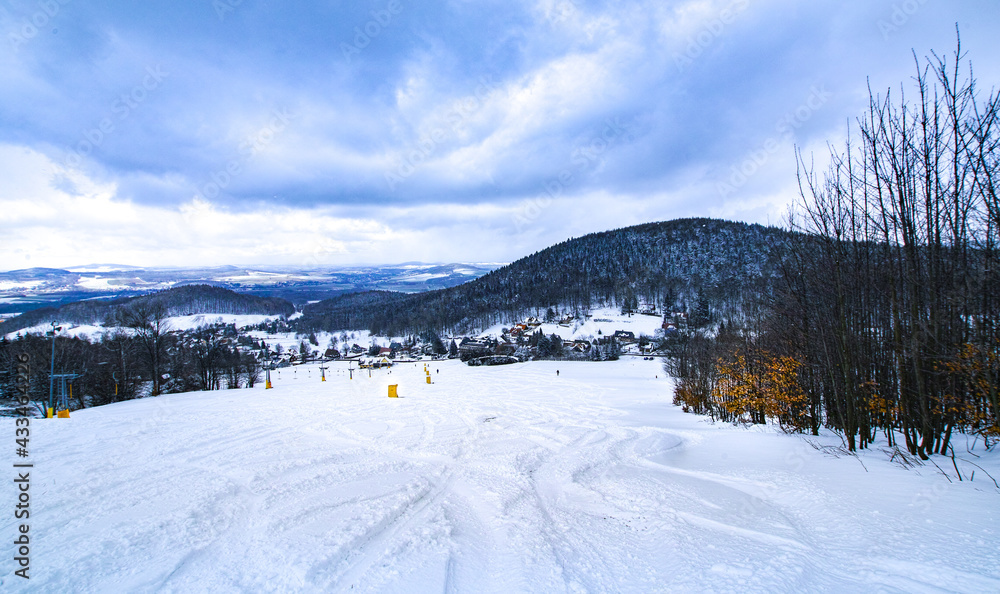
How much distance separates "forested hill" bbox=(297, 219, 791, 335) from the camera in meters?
137

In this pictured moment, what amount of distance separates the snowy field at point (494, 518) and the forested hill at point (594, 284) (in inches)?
4182

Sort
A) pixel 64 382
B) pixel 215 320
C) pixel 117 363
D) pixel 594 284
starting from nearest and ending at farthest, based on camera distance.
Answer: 1. pixel 64 382
2. pixel 117 363
3. pixel 594 284
4. pixel 215 320

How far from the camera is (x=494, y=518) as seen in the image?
16.0ft

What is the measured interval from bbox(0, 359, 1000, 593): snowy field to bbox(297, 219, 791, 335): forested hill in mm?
106222

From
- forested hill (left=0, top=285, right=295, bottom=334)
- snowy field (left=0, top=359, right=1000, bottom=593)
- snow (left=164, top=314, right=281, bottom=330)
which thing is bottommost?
snowy field (left=0, top=359, right=1000, bottom=593)

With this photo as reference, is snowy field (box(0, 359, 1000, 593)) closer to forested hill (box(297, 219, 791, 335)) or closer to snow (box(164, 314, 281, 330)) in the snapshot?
forested hill (box(297, 219, 791, 335))

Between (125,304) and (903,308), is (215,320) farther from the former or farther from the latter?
(903,308)

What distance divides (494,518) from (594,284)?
6082 inches

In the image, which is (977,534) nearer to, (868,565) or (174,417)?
(868,565)

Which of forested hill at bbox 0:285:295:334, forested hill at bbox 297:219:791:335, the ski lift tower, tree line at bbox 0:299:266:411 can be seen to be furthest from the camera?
forested hill at bbox 297:219:791:335

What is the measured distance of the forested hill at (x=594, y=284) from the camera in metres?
137

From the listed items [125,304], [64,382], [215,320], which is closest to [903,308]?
[64,382]

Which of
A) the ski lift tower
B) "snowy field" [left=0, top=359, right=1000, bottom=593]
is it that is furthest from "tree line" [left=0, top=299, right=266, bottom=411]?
"snowy field" [left=0, top=359, right=1000, bottom=593]

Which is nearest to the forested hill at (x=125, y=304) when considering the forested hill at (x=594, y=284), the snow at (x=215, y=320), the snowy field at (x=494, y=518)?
the snow at (x=215, y=320)
